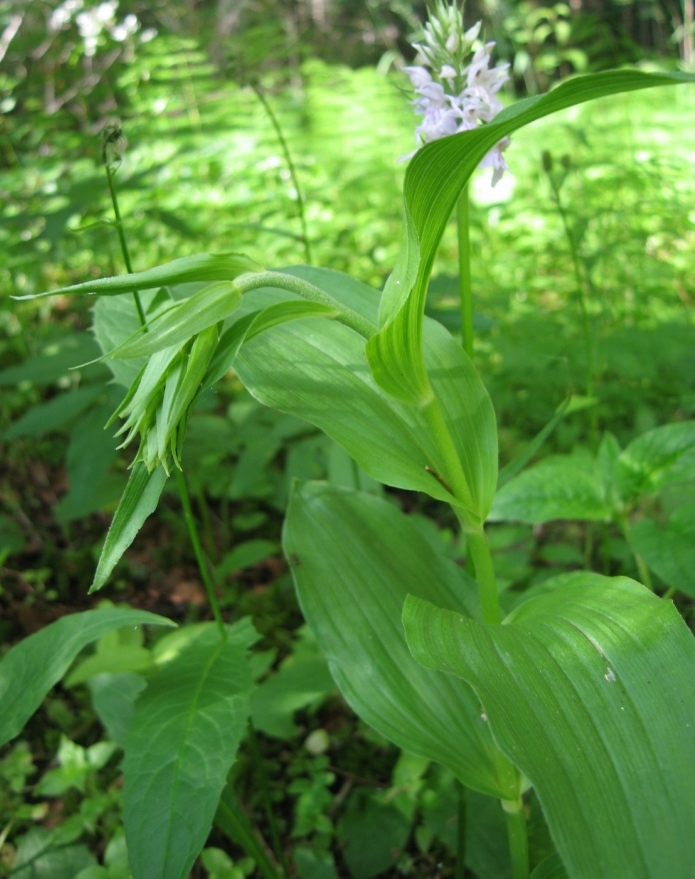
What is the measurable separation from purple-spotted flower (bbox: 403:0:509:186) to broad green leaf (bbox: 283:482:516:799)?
2.01ft

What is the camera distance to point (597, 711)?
32.4 inches

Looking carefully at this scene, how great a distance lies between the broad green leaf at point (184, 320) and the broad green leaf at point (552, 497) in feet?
2.47

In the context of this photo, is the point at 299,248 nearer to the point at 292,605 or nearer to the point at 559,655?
the point at 292,605

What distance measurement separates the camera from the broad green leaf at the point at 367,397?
1014 millimetres

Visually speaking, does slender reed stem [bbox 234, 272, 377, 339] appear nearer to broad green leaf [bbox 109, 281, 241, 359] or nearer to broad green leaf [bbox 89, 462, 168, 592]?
broad green leaf [bbox 109, 281, 241, 359]

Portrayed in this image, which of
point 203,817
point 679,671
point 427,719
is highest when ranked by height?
point 679,671

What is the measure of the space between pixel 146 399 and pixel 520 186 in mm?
4218

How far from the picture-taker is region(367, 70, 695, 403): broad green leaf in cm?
70

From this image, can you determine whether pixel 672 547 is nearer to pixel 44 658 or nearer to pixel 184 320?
pixel 184 320

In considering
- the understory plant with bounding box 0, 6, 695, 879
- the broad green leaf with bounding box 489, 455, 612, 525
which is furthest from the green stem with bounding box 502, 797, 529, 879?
the broad green leaf with bounding box 489, 455, 612, 525

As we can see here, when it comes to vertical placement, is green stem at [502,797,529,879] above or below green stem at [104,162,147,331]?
below

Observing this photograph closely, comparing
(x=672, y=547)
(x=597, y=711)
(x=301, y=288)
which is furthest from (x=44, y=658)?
(x=672, y=547)

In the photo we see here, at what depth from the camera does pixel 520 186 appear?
14.8ft

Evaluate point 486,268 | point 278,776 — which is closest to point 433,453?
point 278,776
